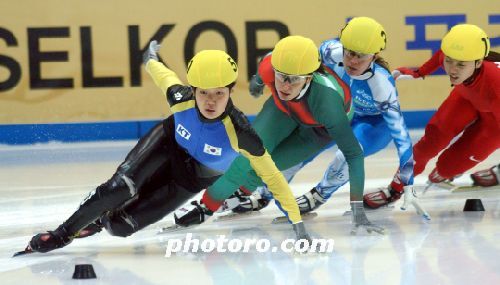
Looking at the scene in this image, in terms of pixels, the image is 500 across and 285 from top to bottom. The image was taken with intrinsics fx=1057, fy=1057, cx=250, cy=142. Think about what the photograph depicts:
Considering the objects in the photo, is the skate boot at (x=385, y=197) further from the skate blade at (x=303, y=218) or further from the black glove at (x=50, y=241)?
the black glove at (x=50, y=241)

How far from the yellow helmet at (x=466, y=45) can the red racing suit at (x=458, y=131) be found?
13.9 inches

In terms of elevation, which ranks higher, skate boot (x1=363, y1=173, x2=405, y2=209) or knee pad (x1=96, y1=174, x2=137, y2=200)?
knee pad (x1=96, y1=174, x2=137, y2=200)

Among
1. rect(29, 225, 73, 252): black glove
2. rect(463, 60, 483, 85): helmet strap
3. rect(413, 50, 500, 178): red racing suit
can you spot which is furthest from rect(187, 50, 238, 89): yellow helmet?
rect(413, 50, 500, 178): red racing suit

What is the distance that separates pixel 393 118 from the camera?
6.05 meters

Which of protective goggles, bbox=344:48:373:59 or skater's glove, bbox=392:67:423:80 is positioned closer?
protective goggles, bbox=344:48:373:59

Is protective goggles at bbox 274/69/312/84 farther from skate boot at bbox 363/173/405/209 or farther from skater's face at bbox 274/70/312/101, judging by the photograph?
skate boot at bbox 363/173/405/209

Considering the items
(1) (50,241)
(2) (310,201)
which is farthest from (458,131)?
(1) (50,241)

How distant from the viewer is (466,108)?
6.68 meters

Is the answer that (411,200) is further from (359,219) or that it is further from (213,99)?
(213,99)

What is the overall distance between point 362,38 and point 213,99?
1.30m

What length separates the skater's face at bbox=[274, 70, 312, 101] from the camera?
531cm

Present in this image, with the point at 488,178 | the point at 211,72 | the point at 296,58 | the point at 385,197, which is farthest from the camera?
the point at 488,178

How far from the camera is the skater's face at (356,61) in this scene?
593cm

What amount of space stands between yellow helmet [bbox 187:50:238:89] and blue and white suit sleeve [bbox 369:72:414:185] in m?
1.37
